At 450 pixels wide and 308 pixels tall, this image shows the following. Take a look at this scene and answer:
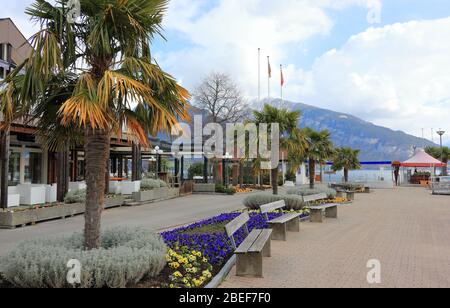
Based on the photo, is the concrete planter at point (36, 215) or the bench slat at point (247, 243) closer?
the bench slat at point (247, 243)

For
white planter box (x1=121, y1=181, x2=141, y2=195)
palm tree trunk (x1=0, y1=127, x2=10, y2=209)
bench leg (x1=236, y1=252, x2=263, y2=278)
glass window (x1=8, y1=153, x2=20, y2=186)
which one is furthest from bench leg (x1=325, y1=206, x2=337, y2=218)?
glass window (x1=8, y1=153, x2=20, y2=186)

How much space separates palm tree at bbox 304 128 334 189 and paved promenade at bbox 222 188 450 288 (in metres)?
8.31

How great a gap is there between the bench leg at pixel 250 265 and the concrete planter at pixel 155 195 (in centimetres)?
1334

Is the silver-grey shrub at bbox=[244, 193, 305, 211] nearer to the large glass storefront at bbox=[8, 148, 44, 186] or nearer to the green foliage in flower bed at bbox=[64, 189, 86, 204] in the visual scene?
the green foliage in flower bed at bbox=[64, 189, 86, 204]

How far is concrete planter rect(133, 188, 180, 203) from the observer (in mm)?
18734

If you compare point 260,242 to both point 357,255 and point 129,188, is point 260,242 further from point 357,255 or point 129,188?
point 129,188

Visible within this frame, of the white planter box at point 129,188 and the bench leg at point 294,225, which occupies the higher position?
the white planter box at point 129,188

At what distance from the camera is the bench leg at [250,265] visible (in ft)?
19.6

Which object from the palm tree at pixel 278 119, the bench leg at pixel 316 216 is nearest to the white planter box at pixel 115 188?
the palm tree at pixel 278 119

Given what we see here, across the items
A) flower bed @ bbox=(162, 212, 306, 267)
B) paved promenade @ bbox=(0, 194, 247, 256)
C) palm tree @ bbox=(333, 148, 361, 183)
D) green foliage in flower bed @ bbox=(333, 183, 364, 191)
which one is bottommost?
paved promenade @ bbox=(0, 194, 247, 256)

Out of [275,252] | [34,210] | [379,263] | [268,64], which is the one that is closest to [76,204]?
[34,210]

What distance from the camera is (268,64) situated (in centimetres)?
3756

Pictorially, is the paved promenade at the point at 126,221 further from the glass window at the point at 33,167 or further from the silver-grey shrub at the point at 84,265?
the glass window at the point at 33,167
